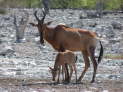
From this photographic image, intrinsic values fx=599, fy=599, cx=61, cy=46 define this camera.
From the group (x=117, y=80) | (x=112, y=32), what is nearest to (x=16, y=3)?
(x=112, y=32)

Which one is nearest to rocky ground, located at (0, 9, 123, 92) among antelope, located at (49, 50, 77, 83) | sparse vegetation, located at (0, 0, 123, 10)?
antelope, located at (49, 50, 77, 83)

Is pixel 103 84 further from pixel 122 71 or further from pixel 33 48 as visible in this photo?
pixel 33 48

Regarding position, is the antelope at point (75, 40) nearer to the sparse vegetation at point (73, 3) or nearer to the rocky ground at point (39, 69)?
the rocky ground at point (39, 69)

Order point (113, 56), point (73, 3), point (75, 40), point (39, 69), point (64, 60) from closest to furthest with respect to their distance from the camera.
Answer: point (64, 60), point (75, 40), point (39, 69), point (113, 56), point (73, 3)

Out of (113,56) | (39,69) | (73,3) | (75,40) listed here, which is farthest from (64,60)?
(73,3)

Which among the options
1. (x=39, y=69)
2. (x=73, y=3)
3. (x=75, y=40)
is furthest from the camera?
(x=73, y=3)

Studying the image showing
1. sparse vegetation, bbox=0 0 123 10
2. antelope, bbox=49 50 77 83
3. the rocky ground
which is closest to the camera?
the rocky ground

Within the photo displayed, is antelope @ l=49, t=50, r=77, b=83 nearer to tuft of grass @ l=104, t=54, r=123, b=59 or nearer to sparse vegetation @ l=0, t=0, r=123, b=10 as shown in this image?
tuft of grass @ l=104, t=54, r=123, b=59

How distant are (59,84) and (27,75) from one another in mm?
2442

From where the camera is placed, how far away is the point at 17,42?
33438mm

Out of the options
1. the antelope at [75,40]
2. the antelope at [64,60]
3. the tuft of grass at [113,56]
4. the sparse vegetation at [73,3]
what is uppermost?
the antelope at [75,40]

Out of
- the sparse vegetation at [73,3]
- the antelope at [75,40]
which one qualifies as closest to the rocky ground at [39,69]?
the antelope at [75,40]

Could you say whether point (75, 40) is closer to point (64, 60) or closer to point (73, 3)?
point (64, 60)

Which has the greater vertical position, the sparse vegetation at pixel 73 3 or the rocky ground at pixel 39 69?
the rocky ground at pixel 39 69
